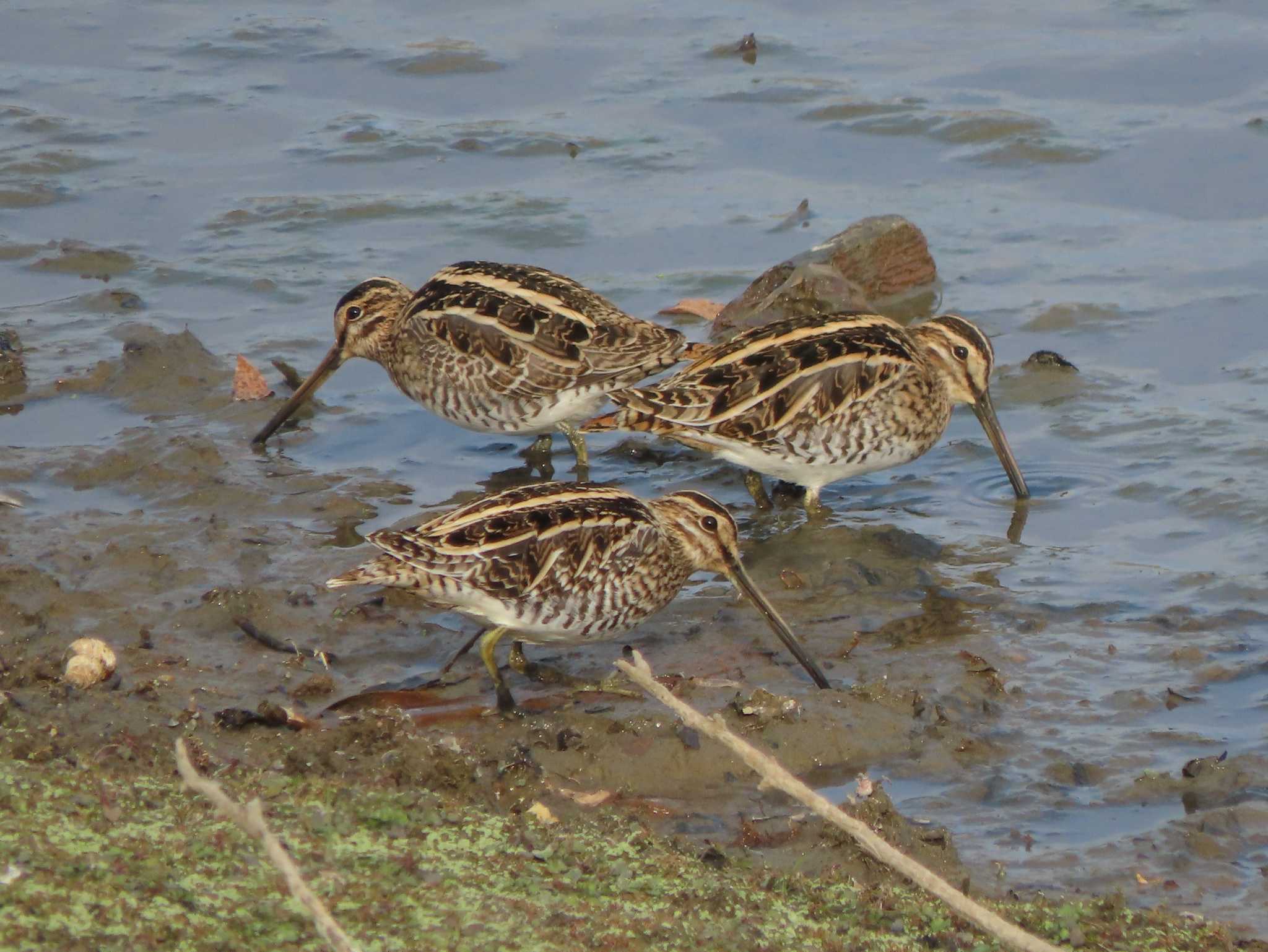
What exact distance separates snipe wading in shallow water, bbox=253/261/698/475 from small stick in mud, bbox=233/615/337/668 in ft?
7.06

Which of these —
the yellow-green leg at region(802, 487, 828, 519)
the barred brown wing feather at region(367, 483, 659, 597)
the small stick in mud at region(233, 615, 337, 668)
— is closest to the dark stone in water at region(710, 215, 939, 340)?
the yellow-green leg at region(802, 487, 828, 519)

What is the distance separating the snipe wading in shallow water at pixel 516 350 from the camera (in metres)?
8.13

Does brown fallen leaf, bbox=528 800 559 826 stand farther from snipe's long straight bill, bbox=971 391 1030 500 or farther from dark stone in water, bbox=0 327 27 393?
dark stone in water, bbox=0 327 27 393

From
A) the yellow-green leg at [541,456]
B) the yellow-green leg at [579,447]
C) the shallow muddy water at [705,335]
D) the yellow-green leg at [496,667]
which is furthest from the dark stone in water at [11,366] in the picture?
the yellow-green leg at [496,667]

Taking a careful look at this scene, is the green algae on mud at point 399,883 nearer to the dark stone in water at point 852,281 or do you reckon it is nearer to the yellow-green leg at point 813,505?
the yellow-green leg at point 813,505

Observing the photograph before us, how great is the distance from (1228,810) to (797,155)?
7.07 meters

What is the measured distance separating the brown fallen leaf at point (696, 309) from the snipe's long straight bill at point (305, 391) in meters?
1.86

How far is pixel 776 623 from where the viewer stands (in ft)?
20.4

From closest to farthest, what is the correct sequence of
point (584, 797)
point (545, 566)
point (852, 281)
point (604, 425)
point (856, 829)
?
point (856, 829) < point (584, 797) < point (545, 566) < point (604, 425) < point (852, 281)

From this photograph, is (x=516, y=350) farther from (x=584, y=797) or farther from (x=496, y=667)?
(x=584, y=797)

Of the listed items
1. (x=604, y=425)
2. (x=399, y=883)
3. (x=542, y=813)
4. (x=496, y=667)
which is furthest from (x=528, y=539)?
(x=604, y=425)

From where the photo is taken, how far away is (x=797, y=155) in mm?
11617

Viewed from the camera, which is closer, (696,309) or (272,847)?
(272,847)

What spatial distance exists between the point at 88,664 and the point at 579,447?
3238 mm
